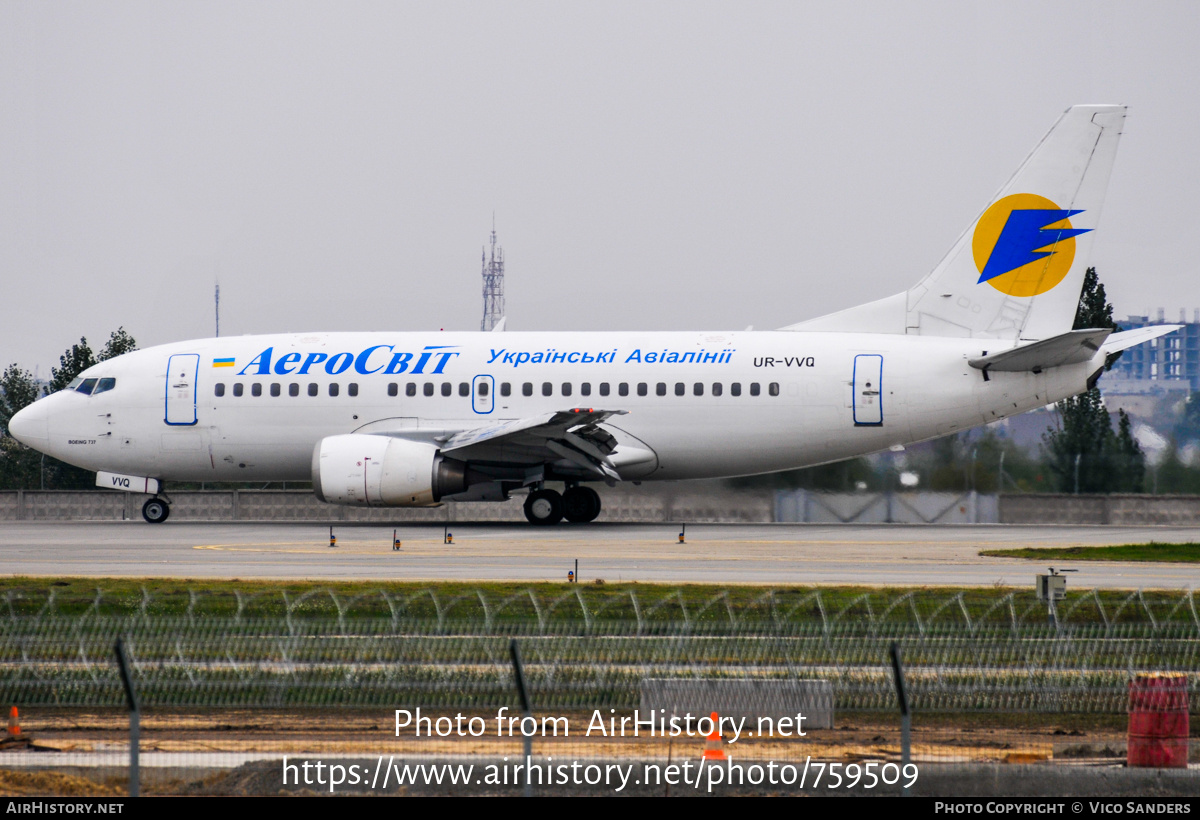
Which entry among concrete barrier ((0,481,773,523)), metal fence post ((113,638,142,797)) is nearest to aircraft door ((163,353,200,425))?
concrete barrier ((0,481,773,523))

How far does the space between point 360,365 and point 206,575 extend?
46.4ft

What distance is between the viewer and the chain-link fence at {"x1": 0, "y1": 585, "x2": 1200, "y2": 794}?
1075 centimetres

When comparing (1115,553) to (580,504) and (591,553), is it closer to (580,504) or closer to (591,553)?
(591,553)

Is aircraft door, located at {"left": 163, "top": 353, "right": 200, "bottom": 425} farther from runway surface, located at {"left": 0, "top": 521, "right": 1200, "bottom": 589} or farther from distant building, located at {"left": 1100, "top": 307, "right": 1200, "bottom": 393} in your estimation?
distant building, located at {"left": 1100, "top": 307, "right": 1200, "bottom": 393}

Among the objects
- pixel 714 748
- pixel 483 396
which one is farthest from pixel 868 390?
pixel 714 748

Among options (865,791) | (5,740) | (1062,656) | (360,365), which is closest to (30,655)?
(5,740)

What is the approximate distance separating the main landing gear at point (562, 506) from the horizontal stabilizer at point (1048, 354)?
35.3ft

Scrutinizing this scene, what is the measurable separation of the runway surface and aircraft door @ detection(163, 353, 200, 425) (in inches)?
120

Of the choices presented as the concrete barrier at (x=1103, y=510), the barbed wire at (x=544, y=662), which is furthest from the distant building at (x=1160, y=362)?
the barbed wire at (x=544, y=662)

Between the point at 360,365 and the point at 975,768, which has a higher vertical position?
the point at 360,365

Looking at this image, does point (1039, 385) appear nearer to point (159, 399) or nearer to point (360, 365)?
point (360, 365)

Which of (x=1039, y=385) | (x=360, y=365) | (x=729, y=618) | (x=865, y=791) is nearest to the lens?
(x=865, y=791)

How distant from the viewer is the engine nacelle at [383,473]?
1330 inches

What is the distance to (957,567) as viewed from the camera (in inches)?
959
